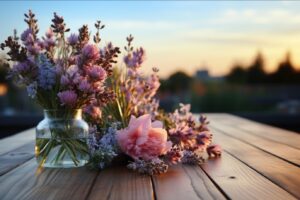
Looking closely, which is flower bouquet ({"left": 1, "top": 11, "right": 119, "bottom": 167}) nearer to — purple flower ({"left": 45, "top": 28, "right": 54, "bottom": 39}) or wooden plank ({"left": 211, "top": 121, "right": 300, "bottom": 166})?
purple flower ({"left": 45, "top": 28, "right": 54, "bottom": 39})

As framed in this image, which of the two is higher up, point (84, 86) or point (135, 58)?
point (135, 58)

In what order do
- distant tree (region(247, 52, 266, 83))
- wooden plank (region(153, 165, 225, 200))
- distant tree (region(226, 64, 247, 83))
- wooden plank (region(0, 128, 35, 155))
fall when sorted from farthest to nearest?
distant tree (region(247, 52, 266, 83)) → distant tree (region(226, 64, 247, 83)) → wooden plank (region(0, 128, 35, 155)) → wooden plank (region(153, 165, 225, 200))

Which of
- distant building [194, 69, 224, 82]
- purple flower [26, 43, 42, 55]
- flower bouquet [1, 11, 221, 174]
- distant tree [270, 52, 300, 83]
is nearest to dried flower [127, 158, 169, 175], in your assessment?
flower bouquet [1, 11, 221, 174]

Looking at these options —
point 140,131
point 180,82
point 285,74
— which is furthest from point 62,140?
point 285,74

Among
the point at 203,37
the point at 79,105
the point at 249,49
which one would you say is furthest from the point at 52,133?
the point at 249,49

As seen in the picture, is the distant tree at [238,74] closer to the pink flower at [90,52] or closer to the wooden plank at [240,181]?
the wooden plank at [240,181]

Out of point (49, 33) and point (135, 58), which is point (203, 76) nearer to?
point (135, 58)
